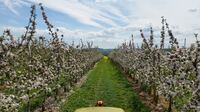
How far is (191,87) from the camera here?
392 inches

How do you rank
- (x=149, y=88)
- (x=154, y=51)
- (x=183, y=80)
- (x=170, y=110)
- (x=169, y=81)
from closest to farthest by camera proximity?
1. (x=183, y=80)
2. (x=169, y=81)
3. (x=170, y=110)
4. (x=154, y=51)
5. (x=149, y=88)

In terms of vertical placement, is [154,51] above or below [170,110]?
above

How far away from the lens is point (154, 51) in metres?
24.3

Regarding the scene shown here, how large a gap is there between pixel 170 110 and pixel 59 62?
8.15 metres

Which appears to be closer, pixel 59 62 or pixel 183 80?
pixel 183 80

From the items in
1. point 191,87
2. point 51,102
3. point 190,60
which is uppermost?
point 190,60

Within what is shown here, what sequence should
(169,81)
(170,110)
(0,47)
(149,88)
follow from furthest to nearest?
(149,88) → (170,110) → (169,81) → (0,47)

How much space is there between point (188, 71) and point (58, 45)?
13489 millimetres

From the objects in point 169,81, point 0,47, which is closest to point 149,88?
point 169,81

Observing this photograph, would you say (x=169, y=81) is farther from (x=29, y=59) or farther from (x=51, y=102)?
(x=51, y=102)

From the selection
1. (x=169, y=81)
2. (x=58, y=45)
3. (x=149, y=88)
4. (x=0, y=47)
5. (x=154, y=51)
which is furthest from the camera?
(x=149, y=88)

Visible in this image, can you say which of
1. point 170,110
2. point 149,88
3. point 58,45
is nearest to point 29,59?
point 58,45

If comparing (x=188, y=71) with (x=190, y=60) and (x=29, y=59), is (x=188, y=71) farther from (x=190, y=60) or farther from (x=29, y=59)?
(x=29, y=59)

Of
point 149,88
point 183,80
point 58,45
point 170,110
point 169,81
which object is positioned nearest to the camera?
point 183,80
